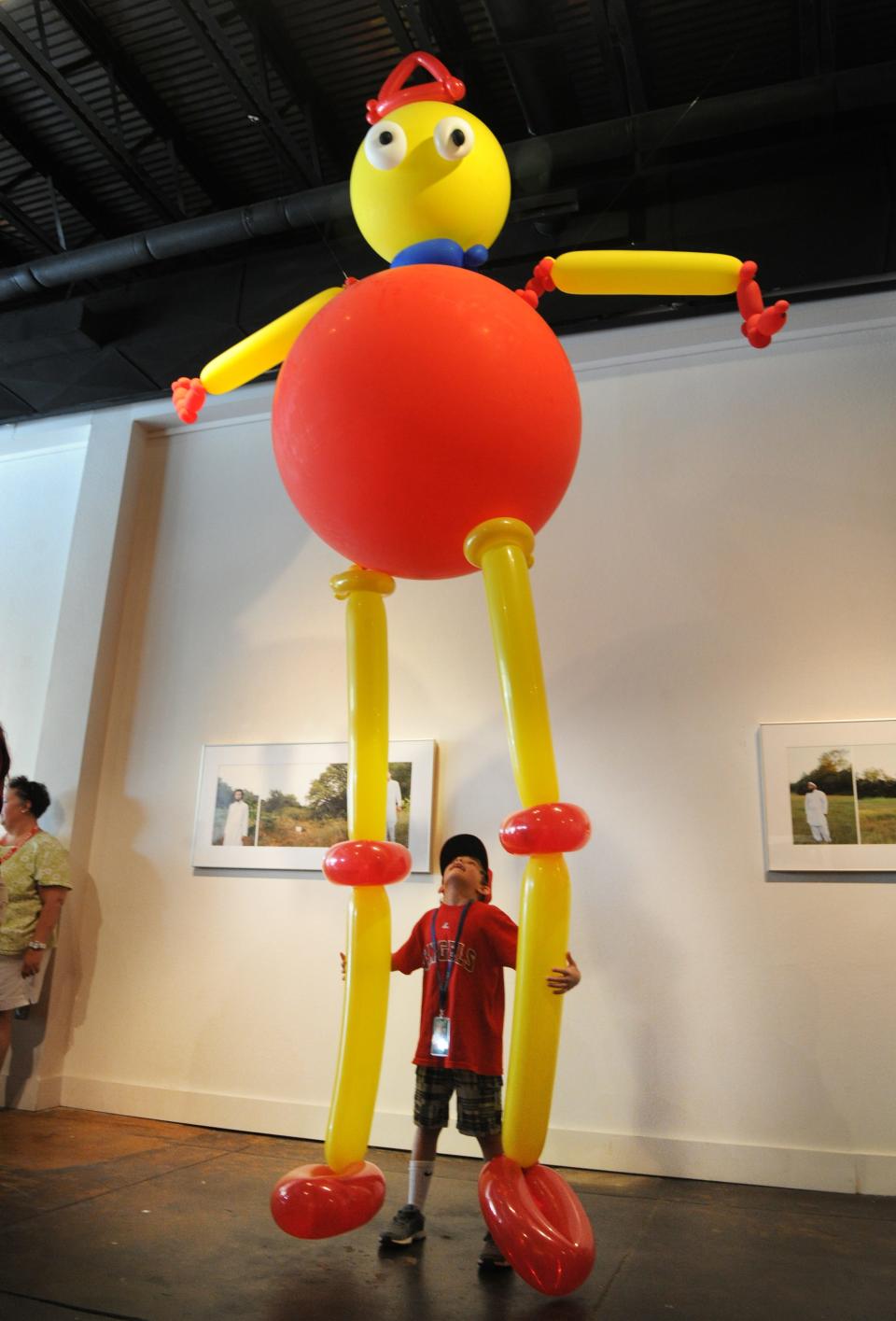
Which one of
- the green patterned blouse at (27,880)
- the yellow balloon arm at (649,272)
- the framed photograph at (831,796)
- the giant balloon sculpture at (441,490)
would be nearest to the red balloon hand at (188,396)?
the giant balloon sculpture at (441,490)

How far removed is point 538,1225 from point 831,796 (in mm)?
2189

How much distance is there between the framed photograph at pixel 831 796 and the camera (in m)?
3.35

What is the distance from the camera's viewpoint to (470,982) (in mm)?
2475

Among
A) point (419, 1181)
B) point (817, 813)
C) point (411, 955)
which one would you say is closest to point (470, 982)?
point (411, 955)

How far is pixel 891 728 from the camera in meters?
3.41

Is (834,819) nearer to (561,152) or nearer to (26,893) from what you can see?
(561,152)

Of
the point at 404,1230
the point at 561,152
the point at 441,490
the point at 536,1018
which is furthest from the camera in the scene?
the point at 561,152

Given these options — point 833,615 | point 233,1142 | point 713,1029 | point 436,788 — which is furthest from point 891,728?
point 233,1142

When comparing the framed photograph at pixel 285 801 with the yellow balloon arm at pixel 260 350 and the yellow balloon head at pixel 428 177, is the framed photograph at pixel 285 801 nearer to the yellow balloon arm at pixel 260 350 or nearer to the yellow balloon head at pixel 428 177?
the yellow balloon arm at pixel 260 350

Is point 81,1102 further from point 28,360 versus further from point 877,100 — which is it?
point 877,100

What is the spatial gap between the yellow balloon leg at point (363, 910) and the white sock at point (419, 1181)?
0.48 metres

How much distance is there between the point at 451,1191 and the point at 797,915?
148 cm

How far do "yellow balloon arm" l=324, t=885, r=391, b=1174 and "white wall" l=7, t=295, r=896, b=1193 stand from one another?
173 centimetres

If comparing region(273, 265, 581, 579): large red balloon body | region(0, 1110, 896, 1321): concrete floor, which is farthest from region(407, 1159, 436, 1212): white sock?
region(273, 265, 581, 579): large red balloon body
